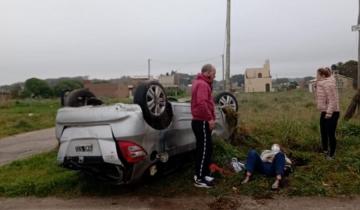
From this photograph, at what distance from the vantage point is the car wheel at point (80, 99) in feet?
24.6

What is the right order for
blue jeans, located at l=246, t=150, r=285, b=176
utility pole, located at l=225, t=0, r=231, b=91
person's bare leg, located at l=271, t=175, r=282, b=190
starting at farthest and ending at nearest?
utility pole, located at l=225, t=0, r=231, b=91 < blue jeans, located at l=246, t=150, r=285, b=176 < person's bare leg, located at l=271, t=175, r=282, b=190

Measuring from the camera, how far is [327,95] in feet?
26.4

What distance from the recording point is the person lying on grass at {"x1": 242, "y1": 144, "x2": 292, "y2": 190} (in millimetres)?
6660

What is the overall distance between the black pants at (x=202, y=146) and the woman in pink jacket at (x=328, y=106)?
2.21 meters

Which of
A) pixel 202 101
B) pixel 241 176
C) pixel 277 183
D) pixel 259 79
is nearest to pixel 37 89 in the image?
pixel 259 79

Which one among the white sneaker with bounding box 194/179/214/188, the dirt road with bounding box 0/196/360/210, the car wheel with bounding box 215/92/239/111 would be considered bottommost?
the dirt road with bounding box 0/196/360/210

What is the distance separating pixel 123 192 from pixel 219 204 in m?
1.58

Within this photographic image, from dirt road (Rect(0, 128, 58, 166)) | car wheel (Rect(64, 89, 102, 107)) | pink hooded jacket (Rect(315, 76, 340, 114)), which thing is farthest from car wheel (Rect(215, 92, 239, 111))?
dirt road (Rect(0, 128, 58, 166))

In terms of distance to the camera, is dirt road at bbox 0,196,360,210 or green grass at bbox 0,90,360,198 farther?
green grass at bbox 0,90,360,198

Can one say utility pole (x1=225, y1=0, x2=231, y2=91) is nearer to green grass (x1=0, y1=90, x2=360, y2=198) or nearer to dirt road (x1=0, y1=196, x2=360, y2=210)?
green grass (x1=0, y1=90, x2=360, y2=198)

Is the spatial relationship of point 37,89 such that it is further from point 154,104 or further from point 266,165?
point 266,165

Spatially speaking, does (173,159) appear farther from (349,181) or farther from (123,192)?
(349,181)

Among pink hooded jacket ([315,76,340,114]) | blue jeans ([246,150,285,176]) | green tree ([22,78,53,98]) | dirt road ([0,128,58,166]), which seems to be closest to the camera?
blue jeans ([246,150,285,176])

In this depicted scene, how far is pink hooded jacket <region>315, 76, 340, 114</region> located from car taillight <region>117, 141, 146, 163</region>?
3.62m
